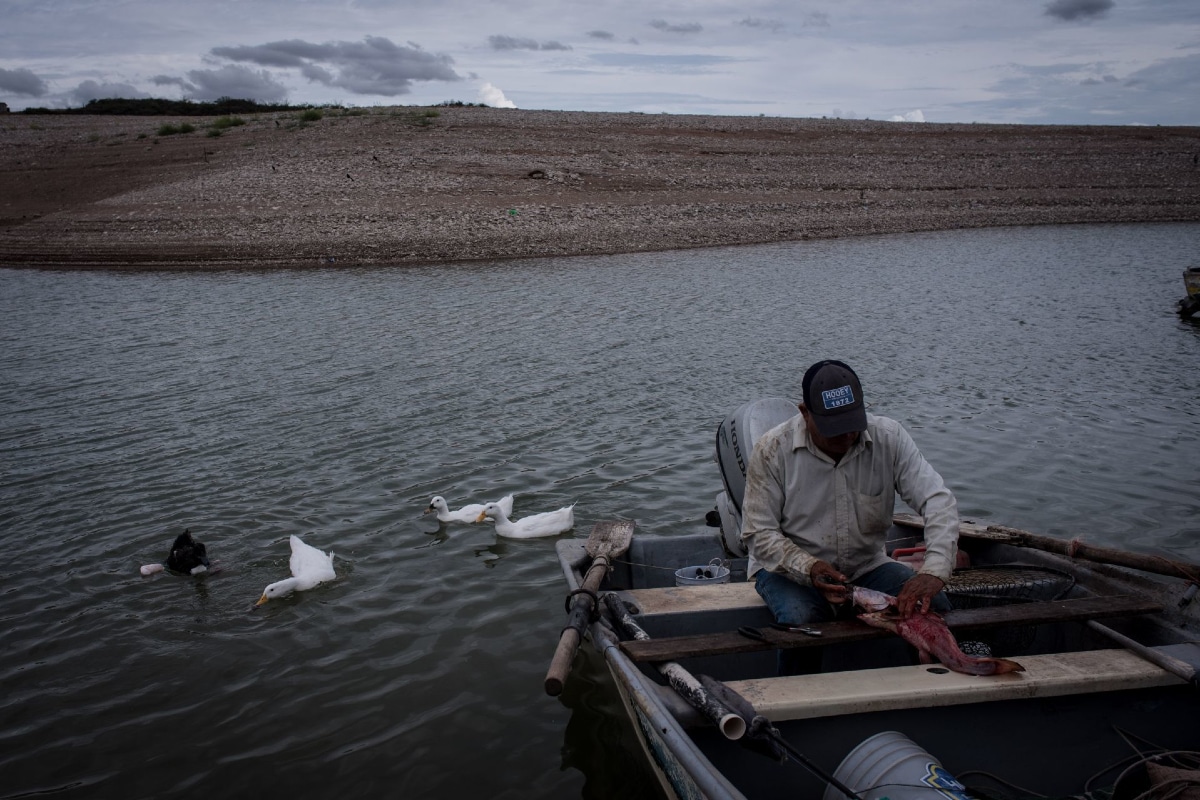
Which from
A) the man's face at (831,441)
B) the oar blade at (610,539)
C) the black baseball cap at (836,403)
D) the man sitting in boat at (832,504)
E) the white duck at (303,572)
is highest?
the black baseball cap at (836,403)

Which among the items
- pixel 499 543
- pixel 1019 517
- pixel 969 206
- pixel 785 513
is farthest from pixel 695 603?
pixel 969 206

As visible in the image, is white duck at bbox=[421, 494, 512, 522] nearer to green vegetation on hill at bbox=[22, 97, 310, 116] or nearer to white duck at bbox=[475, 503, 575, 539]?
white duck at bbox=[475, 503, 575, 539]

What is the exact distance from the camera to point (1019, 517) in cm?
845

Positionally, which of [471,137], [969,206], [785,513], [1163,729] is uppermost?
[471,137]

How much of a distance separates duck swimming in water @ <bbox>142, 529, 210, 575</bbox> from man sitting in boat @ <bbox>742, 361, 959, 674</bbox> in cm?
500

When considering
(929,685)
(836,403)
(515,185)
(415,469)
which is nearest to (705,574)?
(836,403)

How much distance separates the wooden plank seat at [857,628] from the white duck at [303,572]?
142 inches

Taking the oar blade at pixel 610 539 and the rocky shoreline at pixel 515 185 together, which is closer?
the oar blade at pixel 610 539

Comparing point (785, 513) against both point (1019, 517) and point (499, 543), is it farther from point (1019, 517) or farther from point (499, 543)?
point (1019, 517)

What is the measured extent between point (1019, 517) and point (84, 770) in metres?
7.89

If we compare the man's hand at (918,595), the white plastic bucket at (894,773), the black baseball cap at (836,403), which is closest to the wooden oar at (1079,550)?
the man's hand at (918,595)

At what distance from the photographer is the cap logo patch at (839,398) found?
15.3 feet

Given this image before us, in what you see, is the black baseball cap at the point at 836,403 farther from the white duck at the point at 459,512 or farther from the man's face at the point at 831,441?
the white duck at the point at 459,512

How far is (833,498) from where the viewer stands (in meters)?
4.98
